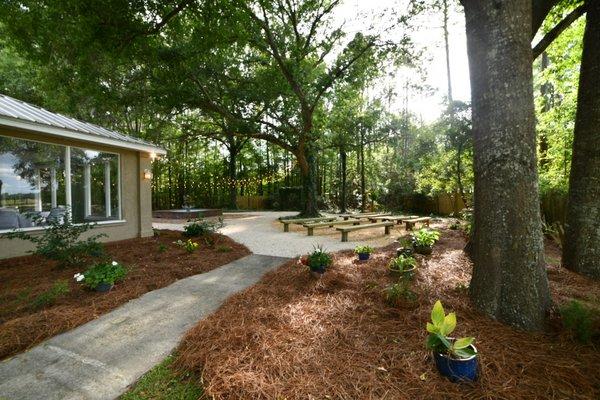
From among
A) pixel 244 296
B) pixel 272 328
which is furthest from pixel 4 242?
pixel 272 328

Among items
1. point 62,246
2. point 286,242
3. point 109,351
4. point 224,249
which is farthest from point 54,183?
point 109,351

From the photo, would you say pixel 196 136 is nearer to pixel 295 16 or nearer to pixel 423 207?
pixel 295 16

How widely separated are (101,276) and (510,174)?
460 cm

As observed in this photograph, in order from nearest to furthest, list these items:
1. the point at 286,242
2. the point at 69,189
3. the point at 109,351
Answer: the point at 109,351, the point at 69,189, the point at 286,242

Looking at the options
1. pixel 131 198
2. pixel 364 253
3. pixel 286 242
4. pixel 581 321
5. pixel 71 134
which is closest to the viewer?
pixel 581 321

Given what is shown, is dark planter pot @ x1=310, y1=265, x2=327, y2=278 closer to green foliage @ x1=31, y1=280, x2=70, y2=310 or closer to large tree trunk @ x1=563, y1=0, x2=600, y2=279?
green foliage @ x1=31, y1=280, x2=70, y2=310

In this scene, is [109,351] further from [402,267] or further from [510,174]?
[510,174]

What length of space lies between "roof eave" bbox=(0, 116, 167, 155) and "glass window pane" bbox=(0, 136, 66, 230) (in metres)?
0.64

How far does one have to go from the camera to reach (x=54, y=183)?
6.56m

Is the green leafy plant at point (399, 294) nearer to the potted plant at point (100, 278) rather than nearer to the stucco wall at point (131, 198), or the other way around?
the potted plant at point (100, 278)

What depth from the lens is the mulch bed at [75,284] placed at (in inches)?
109

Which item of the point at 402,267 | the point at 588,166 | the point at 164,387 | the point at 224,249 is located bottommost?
the point at 164,387

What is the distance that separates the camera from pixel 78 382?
204cm

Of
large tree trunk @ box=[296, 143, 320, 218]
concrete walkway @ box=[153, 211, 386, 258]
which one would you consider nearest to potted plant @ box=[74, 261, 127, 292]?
concrete walkway @ box=[153, 211, 386, 258]
